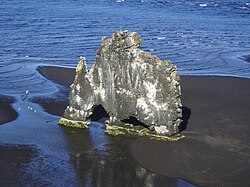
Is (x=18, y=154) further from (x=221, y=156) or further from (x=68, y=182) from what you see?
(x=221, y=156)

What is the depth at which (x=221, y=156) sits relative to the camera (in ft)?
96.2

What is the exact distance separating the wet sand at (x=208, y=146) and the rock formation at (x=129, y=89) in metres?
1.72

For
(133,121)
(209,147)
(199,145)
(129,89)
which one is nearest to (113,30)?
(133,121)

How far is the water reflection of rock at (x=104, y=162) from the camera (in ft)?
87.0

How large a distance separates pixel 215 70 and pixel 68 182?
28.8 meters

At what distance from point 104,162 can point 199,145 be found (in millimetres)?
6159

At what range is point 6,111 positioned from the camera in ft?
124

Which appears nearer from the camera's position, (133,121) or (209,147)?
(209,147)

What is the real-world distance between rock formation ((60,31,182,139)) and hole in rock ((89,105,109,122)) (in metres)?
1.35

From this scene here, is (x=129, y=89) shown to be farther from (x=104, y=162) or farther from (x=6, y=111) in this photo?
(x=6, y=111)

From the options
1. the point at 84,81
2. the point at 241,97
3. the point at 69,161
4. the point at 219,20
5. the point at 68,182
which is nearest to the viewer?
the point at 68,182

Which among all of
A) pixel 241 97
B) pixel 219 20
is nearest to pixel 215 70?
pixel 241 97

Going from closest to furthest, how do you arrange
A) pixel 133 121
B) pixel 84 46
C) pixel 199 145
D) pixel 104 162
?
1. pixel 104 162
2. pixel 199 145
3. pixel 133 121
4. pixel 84 46

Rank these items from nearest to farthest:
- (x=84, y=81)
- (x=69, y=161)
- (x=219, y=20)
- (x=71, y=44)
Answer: (x=69, y=161), (x=84, y=81), (x=71, y=44), (x=219, y=20)
